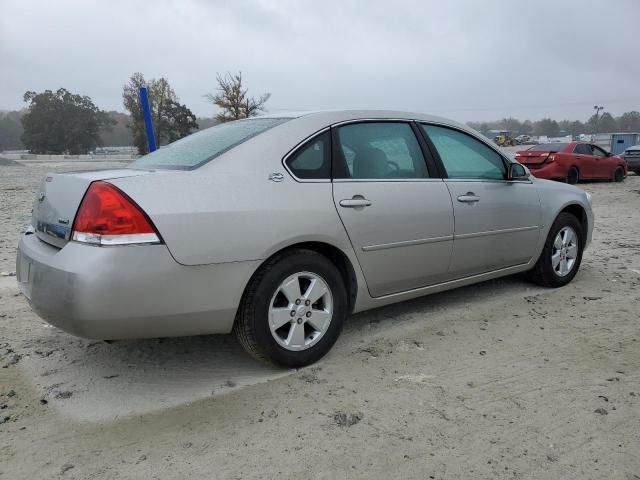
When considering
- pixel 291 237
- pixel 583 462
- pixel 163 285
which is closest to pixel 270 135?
pixel 291 237

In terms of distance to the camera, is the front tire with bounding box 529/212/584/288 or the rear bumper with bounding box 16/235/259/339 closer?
the rear bumper with bounding box 16/235/259/339

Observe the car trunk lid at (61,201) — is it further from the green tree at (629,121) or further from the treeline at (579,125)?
the green tree at (629,121)

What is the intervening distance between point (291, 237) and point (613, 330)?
2.42 meters

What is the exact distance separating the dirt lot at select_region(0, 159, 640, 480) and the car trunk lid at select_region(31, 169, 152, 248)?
2.79 feet

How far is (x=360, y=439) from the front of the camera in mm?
2348

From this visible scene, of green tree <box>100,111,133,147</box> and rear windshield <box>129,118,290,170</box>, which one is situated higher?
green tree <box>100,111,133,147</box>

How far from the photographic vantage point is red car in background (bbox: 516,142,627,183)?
15.0m

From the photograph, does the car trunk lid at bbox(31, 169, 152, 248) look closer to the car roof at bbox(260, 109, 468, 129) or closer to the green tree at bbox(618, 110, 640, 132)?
the car roof at bbox(260, 109, 468, 129)

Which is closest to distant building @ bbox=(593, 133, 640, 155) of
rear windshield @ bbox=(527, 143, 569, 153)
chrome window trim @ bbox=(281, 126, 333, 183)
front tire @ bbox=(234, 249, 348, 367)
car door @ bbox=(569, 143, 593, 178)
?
car door @ bbox=(569, 143, 593, 178)

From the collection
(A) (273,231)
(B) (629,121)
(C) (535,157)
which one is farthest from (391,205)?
(B) (629,121)

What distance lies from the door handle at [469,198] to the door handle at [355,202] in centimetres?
89

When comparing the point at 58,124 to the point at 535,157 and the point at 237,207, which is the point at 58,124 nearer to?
the point at 535,157

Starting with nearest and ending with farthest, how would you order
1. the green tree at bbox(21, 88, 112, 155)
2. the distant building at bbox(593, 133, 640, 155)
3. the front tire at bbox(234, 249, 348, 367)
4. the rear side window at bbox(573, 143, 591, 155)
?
1. the front tire at bbox(234, 249, 348, 367)
2. the rear side window at bbox(573, 143, 591, 155)
3. the distant building at bbox(593, 133, 640, 155)
4. the green tree at bbox(21, 88, 112, 155)

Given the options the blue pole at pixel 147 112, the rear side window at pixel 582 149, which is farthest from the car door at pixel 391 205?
the rear side window at pixel 582 149
